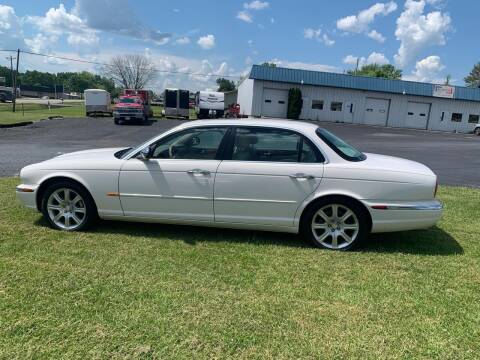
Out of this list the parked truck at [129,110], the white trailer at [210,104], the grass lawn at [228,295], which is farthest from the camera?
the white trailer at [210,104]

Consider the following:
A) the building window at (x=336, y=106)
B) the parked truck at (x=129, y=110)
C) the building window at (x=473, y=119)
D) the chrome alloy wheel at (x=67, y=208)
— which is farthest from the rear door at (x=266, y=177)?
the building window at (x=473, y=119)

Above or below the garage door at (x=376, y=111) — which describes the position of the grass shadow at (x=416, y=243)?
below

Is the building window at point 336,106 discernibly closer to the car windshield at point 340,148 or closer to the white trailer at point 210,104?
the white trailer at point 210,104

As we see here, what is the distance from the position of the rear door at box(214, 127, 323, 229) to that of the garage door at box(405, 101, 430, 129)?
3840 cm

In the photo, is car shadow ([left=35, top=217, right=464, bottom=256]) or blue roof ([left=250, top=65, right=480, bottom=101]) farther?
blue roof ([left=250, top=65, right=480, bottom=101])

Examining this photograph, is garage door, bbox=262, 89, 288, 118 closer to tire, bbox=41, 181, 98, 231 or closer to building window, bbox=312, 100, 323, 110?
building window, bbox=312, 100, 323, 110

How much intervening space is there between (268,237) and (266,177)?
36.0 inches

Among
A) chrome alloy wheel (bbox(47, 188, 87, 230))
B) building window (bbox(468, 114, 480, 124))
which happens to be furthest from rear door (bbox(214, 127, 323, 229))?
building window (bbox(468, 114, 480, 124))

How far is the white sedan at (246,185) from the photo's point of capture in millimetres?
4578

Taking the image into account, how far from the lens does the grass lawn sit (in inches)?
112

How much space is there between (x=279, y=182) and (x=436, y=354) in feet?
7.73

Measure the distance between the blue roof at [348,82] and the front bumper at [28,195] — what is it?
32.2 meters

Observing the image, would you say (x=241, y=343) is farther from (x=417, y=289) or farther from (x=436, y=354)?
(x=417, y=289)

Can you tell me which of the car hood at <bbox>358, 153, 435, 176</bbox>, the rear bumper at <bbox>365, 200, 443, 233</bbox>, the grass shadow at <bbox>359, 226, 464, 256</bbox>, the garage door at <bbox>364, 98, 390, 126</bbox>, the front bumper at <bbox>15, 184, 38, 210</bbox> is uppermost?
the garage door at <bbox>364, 98, 390, 126</bbox>
